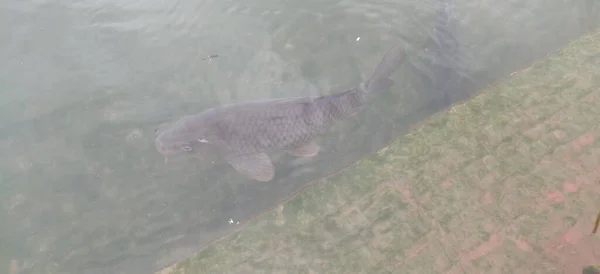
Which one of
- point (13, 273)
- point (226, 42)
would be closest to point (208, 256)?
point (13, 273)

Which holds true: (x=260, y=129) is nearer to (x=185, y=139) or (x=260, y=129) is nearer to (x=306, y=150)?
(x=306, y=150)

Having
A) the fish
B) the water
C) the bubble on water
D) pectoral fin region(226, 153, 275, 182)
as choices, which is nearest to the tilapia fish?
pectoral fin region(226, 153, 275, 182)

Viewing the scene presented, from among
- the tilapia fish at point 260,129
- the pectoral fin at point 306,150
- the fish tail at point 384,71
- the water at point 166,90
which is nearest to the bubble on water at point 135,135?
the water at point 166,90

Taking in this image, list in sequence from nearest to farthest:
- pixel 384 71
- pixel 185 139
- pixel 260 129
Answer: pixel 260 129
pixel 185 139
pixel 384 71

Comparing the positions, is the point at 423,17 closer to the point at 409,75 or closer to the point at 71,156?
the point at 409,75

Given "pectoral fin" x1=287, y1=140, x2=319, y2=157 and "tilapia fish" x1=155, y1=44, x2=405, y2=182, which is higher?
"tilapia fish" x1=155, y1=44, x2=405, y2=182

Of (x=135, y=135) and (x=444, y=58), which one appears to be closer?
(x=135, y=135)

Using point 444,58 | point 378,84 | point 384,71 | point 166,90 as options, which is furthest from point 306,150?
point 444,58

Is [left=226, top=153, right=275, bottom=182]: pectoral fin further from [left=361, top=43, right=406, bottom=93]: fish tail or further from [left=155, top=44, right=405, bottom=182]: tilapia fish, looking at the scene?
[left=361, top=43, right=406, bottom=93]: fish tail
